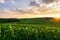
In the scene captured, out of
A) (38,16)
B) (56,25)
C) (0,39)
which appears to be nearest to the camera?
(0,39)

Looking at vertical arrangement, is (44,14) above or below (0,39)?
above

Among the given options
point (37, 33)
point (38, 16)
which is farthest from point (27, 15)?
point (37, 33)

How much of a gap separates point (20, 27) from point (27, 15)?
2.26 feet

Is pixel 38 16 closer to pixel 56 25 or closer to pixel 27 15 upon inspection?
pixel 27 15

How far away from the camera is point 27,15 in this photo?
4.62 meters

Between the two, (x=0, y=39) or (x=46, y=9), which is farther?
(x=46, y=9)

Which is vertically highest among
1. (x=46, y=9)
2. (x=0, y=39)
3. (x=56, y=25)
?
(x=46, y=9)

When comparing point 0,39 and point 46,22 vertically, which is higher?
point 46,22

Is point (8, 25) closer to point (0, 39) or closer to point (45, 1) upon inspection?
point (0, 39)

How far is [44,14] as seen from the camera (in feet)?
15.2

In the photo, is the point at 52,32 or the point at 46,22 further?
the point at 46,22

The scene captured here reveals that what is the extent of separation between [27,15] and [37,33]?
2.84 feet

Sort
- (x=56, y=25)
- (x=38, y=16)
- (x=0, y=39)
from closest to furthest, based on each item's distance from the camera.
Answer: (x=0, y=39), (x=56, y=25), (x=38, y=16)

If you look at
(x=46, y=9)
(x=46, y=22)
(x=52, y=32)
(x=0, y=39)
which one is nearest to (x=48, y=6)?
(x=46, y=9)
